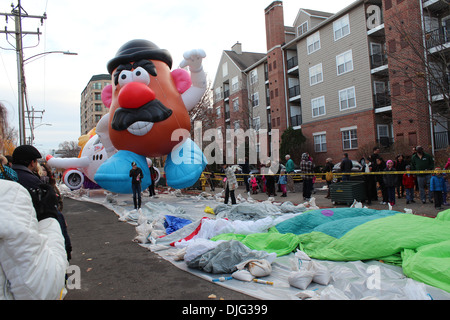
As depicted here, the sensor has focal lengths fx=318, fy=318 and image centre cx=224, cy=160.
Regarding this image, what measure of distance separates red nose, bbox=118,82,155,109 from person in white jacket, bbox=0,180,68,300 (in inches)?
333

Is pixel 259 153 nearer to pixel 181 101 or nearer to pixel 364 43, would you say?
pixel 364 43

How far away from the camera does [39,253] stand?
182cm

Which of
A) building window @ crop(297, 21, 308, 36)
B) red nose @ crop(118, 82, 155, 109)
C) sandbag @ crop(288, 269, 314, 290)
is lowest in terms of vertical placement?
sandbag @ crop(288, 269, 314, 290)

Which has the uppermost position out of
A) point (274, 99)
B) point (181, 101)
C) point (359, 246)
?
point (274, 99)

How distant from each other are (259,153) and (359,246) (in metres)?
28.2

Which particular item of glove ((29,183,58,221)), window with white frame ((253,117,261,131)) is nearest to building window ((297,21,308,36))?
window with white frame ((253,117,261,131))

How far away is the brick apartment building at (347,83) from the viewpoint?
18.7 metres

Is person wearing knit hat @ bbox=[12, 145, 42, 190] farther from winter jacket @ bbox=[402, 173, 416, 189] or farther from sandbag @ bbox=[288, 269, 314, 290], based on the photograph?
winter jacket @ bbox=[402, 173, 416, 189]

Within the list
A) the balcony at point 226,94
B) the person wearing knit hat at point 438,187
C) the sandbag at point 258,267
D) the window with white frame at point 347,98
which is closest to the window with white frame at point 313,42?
the window with white frame at point 347,98

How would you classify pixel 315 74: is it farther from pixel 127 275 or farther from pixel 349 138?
pixel 127 275

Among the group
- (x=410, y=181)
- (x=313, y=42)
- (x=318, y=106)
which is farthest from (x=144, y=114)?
(x=313, y=42)

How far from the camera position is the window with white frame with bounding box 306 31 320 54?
27.3m

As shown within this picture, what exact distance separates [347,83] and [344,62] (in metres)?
1.71
